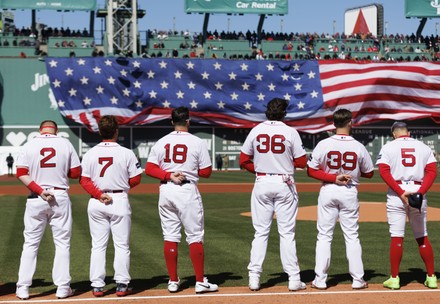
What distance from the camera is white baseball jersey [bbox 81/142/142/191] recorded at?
8266 mm

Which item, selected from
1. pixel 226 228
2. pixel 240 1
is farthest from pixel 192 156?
pixel 240 1

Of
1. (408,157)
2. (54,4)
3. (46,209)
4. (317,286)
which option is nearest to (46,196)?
(46,209)

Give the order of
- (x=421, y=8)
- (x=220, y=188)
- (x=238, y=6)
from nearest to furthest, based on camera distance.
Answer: (x=220, y=188), (x=238, y=6), (x=421, y=8)

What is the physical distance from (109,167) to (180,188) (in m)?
0.81

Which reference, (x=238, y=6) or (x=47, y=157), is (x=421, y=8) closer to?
(x=238, y=6)

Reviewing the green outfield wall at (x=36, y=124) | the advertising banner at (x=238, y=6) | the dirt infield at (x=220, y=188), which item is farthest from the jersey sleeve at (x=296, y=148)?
the advertising banner at (x=238, y=6)

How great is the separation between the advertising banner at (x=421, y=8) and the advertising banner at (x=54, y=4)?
21321 millimetres

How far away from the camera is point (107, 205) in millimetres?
8195

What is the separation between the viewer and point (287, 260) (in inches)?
334

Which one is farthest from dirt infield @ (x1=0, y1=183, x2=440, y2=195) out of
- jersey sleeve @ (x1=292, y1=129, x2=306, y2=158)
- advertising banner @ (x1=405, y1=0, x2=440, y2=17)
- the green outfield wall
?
advertising banner @ (x1=405, y1=0, x2=440, y2=17)

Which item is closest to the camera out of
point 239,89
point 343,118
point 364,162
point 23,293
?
point 23,293

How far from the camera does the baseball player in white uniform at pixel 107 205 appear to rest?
823 centimetres

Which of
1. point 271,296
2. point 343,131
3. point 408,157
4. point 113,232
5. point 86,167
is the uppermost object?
point 343,131

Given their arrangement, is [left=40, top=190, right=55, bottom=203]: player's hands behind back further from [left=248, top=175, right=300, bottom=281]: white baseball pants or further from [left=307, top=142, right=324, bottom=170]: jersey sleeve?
[left=307, top=142, right=324, bottom=170]: jersey sleeve
